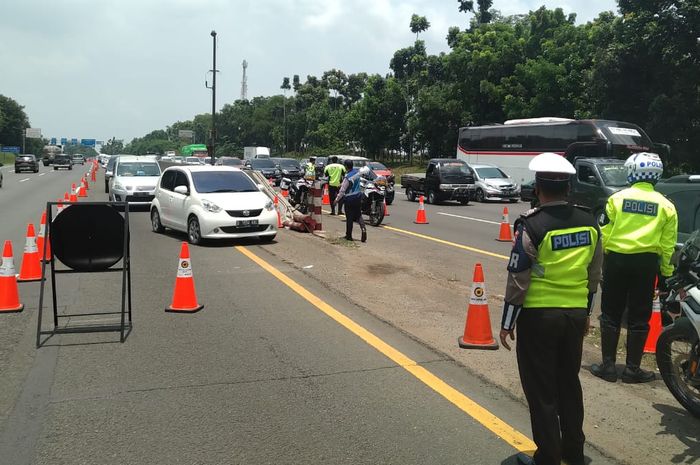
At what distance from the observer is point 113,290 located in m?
8.96

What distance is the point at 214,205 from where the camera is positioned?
515 inches

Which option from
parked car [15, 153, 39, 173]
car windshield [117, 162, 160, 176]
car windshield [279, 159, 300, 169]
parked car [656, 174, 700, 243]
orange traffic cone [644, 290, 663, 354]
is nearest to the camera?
orange traffic cone [644, 290, 663, 354]

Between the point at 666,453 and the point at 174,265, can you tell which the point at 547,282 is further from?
the point at 174,265

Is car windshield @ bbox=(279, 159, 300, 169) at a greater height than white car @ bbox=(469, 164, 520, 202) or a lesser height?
greater

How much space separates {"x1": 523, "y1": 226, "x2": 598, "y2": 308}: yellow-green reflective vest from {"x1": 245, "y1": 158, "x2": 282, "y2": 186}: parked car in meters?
28.7

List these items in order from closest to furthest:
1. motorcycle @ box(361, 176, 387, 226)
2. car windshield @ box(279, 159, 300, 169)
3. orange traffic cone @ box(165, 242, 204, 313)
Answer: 1. orange traffic cone @ box(165, 242, 204, 313)
2. motorcycle @ box(361, 176, 387, 226)
3. car windshield @ box(279, 159, 300, 169)

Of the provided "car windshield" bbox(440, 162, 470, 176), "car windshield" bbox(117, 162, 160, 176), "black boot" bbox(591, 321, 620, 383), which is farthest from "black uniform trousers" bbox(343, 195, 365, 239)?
"car windshield" bbox(440, 162, 470, 176)

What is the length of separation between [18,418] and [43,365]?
1257 mm

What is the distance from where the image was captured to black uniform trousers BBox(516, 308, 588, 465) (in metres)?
3.62

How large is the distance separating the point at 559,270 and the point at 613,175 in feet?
42.7

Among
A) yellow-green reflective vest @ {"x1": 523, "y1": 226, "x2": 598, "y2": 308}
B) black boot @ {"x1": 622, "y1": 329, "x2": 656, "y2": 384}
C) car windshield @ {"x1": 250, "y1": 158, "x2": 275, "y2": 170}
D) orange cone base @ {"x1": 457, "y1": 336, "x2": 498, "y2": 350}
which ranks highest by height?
car windshield @ {"x1": 250, "y1": 158, "x2": 275, "y2": 170}

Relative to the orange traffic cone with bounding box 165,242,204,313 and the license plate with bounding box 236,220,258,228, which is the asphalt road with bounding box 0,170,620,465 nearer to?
the orange traffic cone with bounding box 165,242,204,313

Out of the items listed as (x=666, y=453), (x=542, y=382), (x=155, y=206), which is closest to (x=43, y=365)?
(x=542, y=382)

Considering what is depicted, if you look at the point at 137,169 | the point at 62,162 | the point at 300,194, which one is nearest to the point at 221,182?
the point at 300,194
